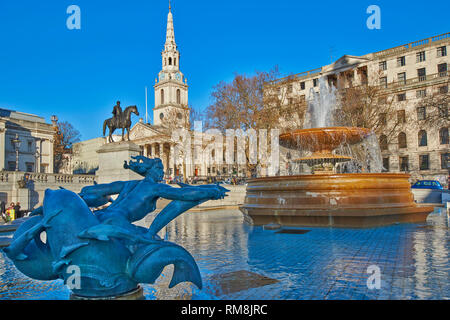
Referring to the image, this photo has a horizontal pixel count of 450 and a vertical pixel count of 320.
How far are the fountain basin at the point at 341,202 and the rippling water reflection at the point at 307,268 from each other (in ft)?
4.17

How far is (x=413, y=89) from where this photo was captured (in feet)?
160

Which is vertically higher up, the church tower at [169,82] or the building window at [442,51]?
the church tower at [169,82]

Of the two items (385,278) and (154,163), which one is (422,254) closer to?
(385,278)

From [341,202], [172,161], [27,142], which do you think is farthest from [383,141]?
[27,142]

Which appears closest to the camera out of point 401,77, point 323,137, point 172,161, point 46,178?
point 323,137

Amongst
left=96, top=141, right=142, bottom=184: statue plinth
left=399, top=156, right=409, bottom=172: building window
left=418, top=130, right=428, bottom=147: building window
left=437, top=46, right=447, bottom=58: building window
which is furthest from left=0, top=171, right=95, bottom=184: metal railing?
left=437, top=46, right=447, bottom=58: building window

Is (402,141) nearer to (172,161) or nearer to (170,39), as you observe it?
(172,161)

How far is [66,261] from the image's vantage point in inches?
126

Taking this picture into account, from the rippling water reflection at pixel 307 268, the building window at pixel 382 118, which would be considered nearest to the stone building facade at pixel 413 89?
the building window at pixel 382 118

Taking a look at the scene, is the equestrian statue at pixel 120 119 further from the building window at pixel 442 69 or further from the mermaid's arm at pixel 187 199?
the building window at pixel 442 69

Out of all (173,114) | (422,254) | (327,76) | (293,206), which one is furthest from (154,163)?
(327,76)

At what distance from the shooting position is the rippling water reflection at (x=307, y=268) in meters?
3.90

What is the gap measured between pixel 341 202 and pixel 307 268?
5272 mm

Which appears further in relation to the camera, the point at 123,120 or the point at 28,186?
the point at 28,186
